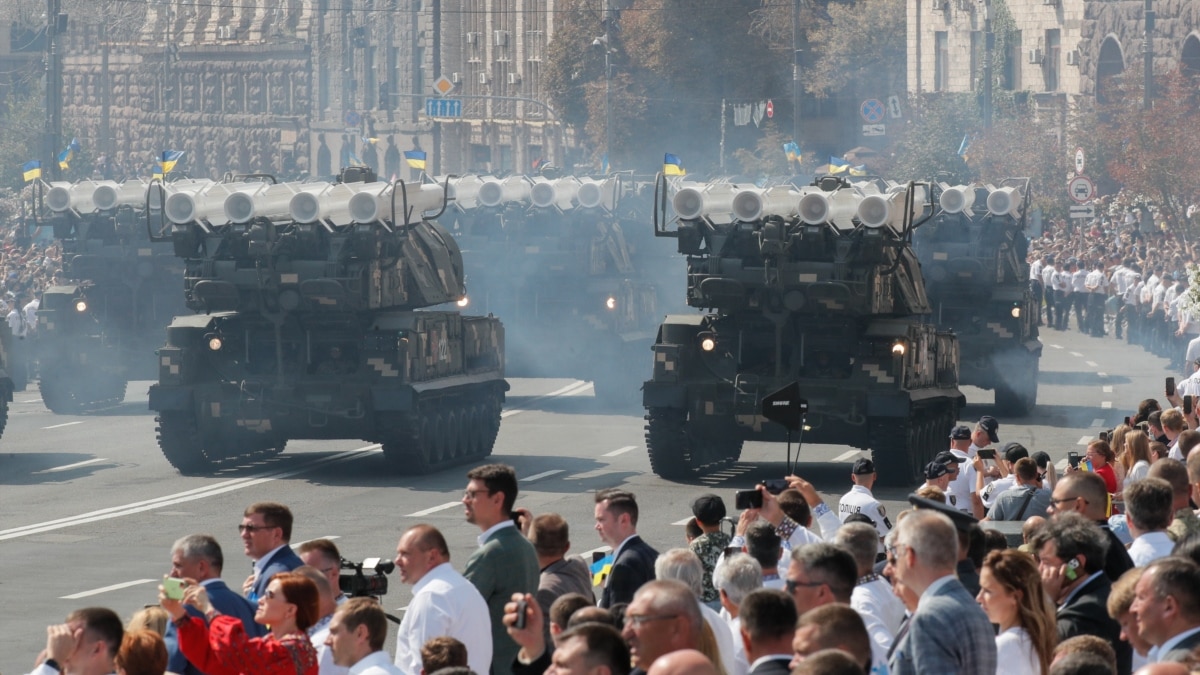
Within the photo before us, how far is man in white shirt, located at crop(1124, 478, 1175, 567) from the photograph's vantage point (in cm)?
1105

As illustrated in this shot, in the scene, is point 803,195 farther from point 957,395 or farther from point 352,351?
point 352,351

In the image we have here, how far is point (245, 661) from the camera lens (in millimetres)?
9180

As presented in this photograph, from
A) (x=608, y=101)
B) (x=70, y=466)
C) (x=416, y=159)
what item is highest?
(x=608, y=101)

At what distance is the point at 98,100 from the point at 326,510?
87.2 m

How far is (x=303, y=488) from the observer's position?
82.1ft

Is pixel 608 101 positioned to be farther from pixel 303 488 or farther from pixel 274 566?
pixel 274 566

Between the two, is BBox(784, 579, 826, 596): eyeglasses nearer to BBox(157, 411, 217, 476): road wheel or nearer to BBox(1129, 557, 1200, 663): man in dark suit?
BBox(1129, 557, 1200, 663): man in dark suit

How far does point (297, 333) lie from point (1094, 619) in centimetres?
1758

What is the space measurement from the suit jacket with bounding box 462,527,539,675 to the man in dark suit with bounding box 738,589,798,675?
2.76m

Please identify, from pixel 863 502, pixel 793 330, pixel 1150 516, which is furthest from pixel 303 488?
pixel 1150 516

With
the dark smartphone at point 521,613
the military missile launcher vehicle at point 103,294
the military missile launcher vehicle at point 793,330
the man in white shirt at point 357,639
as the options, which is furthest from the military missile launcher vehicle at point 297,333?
the man in white shirt at point 357,639

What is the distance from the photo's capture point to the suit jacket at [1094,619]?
9711mm

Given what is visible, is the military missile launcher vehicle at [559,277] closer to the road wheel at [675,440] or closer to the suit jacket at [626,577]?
the road wheel at [675,440]

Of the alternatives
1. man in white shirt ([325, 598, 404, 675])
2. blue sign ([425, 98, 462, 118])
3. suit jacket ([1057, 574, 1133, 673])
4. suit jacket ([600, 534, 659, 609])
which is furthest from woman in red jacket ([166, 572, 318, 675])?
blue sign ([425, 98, 462, 118])
